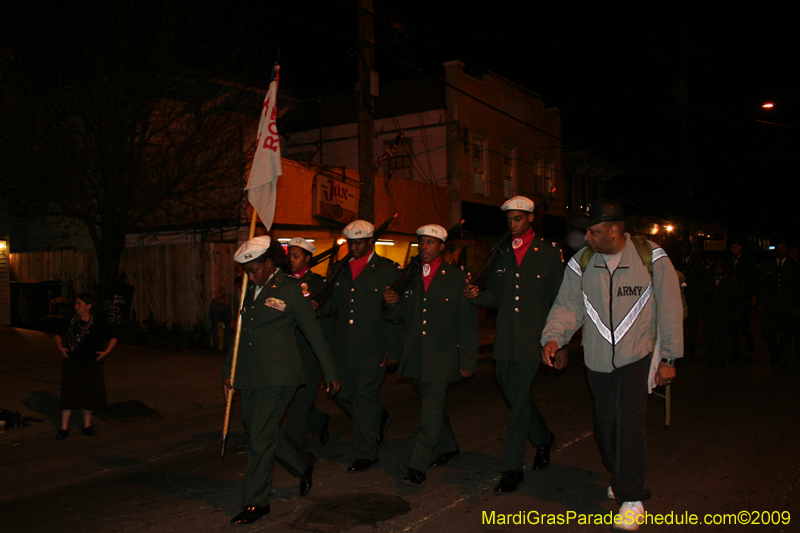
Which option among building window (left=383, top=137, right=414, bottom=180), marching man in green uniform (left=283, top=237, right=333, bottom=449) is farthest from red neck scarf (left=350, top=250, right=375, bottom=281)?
building window (left=383, top=137, right=414, bottom=180)

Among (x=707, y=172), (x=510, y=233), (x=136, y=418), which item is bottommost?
(x=136, y=418)

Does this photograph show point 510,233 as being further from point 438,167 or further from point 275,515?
point 438,167

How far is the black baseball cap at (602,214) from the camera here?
14.3 feet

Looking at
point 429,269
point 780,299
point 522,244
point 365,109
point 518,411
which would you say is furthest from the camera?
point 365,109

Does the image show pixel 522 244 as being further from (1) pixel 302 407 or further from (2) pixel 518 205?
(1) pixel 302 407

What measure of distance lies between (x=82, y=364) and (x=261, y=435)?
12.7 feet

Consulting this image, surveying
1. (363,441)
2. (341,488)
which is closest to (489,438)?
(363,441)

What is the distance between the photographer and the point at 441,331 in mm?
5605

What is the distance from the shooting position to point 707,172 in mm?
41156

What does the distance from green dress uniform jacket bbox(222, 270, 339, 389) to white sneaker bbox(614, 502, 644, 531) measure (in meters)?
2.21

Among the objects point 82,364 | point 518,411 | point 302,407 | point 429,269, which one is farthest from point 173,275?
point 518,411

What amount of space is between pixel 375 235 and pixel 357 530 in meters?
2.91

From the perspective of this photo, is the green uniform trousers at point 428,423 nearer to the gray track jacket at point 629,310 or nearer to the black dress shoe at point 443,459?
the black dress shoe at point 443,459

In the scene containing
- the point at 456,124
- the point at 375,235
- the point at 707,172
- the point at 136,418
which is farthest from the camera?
the point at 707,172
